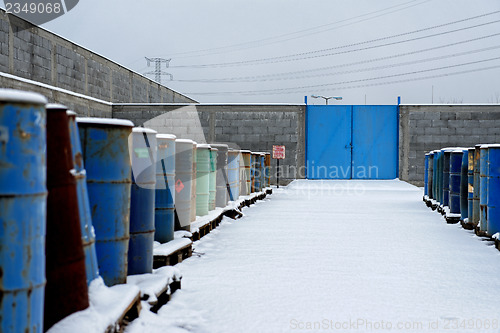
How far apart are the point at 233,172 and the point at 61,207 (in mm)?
8427

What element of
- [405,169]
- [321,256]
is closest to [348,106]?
[405,169]

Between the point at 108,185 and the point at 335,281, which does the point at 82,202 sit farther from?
the point at 335,281

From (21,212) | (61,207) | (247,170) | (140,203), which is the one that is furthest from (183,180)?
(247,170)

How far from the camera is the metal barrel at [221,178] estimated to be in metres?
10.2

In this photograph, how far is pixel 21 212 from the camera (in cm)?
232

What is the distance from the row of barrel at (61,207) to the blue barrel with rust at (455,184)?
7.04 metres

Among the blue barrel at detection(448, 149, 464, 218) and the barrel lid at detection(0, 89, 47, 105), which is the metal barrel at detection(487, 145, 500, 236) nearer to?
the blue barrel at detection(448, 149, 464, 218)

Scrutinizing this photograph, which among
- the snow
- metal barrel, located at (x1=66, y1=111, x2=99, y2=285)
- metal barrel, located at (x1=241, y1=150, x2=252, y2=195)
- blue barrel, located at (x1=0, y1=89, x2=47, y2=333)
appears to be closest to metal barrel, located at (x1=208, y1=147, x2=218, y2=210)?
metal barrel, located at (x1=241, y1=150, x2=252, y2=195)

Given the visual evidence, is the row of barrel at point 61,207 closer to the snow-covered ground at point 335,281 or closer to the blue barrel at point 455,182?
the snow-covered ground at point 335,281

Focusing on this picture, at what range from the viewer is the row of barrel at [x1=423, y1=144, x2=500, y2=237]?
A: 7.33 m

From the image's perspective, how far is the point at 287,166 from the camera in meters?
23.3

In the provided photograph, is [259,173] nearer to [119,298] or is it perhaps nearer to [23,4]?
[23,4]

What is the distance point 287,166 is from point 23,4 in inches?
469

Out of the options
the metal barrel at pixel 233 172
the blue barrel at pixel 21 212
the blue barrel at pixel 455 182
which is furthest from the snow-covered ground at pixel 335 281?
the metal barrel at pixel 233 172
